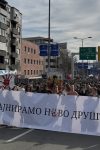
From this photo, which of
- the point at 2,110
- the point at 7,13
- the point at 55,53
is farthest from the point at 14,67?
the point at 2,110

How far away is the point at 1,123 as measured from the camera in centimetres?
1324

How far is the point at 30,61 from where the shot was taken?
112m

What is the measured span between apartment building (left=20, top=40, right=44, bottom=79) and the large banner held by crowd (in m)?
86.1

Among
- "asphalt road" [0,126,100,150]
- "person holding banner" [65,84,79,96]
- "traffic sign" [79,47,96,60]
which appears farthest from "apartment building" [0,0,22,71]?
"asphalt road" [0,126,100,150]

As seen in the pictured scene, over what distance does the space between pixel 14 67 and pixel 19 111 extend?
→ 256ft

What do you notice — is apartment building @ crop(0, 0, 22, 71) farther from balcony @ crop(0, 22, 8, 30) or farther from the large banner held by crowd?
the large banner held by crowd

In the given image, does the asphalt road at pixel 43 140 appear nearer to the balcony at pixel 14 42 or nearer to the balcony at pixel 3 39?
the balcony at pixel 3 39

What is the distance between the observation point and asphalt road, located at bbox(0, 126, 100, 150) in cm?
1053

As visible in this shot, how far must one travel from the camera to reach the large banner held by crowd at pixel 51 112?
39.4ft

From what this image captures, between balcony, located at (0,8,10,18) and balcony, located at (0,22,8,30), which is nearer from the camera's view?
balcony, located at (0,22,8,30)

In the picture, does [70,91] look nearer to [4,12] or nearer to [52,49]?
[52,49]

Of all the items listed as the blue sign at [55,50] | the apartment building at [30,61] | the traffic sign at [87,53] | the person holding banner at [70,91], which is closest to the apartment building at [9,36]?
the apartment building at [30,61]

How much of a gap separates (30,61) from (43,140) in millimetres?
100835

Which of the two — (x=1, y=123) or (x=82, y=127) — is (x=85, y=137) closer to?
(x=82, y=127)
